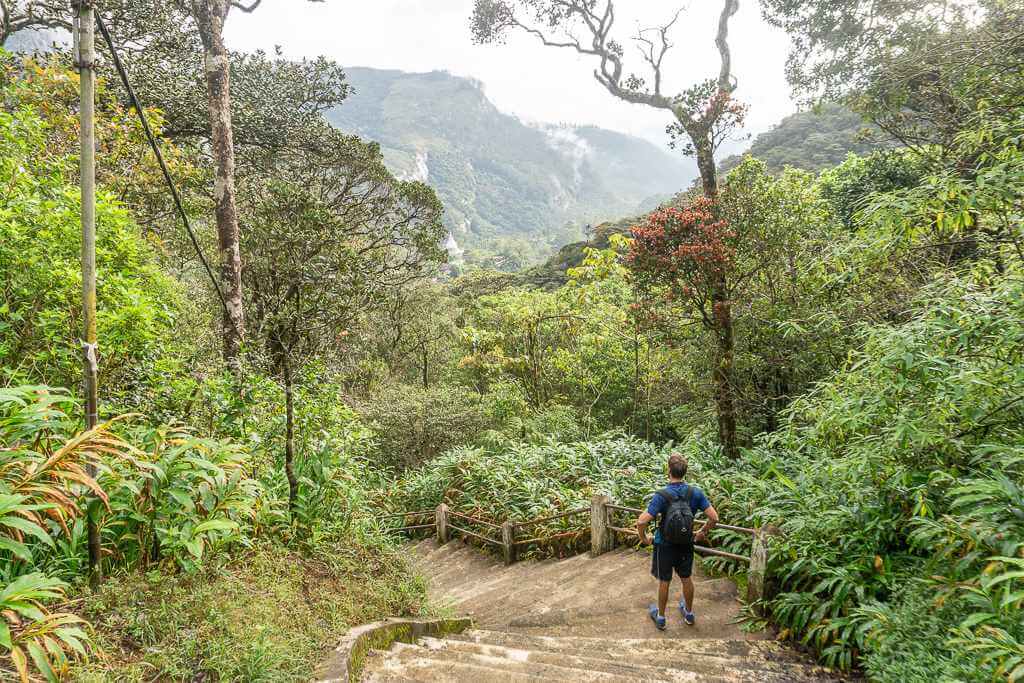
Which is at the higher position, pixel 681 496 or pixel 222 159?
pixel 222 159

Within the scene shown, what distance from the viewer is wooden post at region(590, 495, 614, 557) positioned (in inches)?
267

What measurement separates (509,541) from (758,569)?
401cm

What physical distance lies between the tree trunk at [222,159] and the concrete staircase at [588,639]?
4.37 meters

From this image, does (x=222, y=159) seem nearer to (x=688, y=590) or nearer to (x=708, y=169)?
(x=708, y=169)

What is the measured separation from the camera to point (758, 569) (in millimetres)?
4738

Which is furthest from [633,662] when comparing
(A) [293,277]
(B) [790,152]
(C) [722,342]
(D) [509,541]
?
(B) [790,152]

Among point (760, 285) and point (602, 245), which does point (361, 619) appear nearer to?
point (760, 285)

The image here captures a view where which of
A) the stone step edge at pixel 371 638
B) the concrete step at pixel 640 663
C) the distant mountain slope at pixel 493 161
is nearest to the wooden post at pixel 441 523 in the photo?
the stone step edge at pixel 371 638

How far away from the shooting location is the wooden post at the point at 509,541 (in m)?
7.88

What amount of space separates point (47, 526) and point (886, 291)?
911cm

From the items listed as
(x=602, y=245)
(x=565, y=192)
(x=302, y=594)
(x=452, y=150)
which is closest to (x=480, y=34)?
(x=302, y=594)

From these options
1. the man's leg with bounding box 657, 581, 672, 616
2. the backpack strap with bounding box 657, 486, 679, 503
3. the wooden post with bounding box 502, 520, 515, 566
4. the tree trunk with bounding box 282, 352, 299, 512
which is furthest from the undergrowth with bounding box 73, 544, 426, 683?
the wooden post with bounding box 502, 520, 515, 566

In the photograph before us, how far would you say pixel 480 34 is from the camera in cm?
1244

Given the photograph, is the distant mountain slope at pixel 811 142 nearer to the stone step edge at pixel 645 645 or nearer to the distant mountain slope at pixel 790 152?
the distant mountain slope at pixel 790 152
